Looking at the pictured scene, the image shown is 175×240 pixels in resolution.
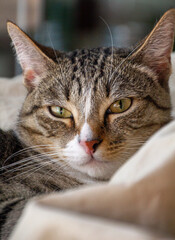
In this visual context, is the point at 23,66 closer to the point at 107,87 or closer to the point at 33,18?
the point at 107,87

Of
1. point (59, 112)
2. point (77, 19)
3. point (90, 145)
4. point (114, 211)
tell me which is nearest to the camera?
point (114, 211)

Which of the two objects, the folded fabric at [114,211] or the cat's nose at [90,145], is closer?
the folded fabric at [114,211]

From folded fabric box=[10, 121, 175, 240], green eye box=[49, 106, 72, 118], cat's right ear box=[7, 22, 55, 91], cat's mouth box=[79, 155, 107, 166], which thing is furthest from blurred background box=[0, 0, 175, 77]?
folded fabric box=[10, 121, 175, 240]

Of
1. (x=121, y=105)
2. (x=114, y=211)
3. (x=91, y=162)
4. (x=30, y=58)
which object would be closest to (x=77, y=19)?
(x=30, y=58)

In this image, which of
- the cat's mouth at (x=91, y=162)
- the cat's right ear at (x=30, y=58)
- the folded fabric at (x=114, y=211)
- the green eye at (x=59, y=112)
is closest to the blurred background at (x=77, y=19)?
the cat's right ear at (x=30, y=58)

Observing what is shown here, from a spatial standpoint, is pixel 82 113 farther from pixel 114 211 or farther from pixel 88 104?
pixel 114 211

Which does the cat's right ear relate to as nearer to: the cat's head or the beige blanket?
the cat's head

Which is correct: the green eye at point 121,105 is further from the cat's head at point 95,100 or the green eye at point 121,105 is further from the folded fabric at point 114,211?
the folded fabric at point 114,211

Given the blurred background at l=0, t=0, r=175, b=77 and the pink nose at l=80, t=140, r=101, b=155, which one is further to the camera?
the blurred background at l=0, t=0, r=175, b=77
